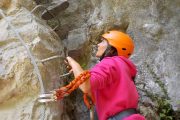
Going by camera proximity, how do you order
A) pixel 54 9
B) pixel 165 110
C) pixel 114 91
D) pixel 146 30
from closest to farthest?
pixel 114 91
pixel 165 110
pixel 54 9
pixel 146 30

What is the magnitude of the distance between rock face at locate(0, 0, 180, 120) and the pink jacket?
72 cm

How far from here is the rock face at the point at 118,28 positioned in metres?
4.56

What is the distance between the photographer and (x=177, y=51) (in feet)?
19.4

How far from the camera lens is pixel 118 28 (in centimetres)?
615

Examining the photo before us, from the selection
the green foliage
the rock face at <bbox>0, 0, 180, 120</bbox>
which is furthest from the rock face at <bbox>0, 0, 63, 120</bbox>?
the green foliage

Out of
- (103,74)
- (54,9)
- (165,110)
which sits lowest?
(165,110)

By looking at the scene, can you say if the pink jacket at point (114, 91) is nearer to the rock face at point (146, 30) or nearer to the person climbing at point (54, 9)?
the rock face at point (146, 30)

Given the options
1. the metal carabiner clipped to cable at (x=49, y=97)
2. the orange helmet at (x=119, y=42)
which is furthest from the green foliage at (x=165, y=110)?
the metal carabiner clipped to cable at (x=49, y=97)

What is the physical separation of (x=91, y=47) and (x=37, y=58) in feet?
5.90

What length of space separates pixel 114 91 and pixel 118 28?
8.09ft

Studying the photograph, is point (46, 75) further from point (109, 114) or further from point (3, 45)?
point (109, 114)

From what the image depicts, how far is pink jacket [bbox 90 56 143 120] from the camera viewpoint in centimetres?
377

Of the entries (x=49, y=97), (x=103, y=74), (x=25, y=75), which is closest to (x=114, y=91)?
(x=103, y=74)

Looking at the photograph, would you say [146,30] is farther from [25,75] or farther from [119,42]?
[25,75]
